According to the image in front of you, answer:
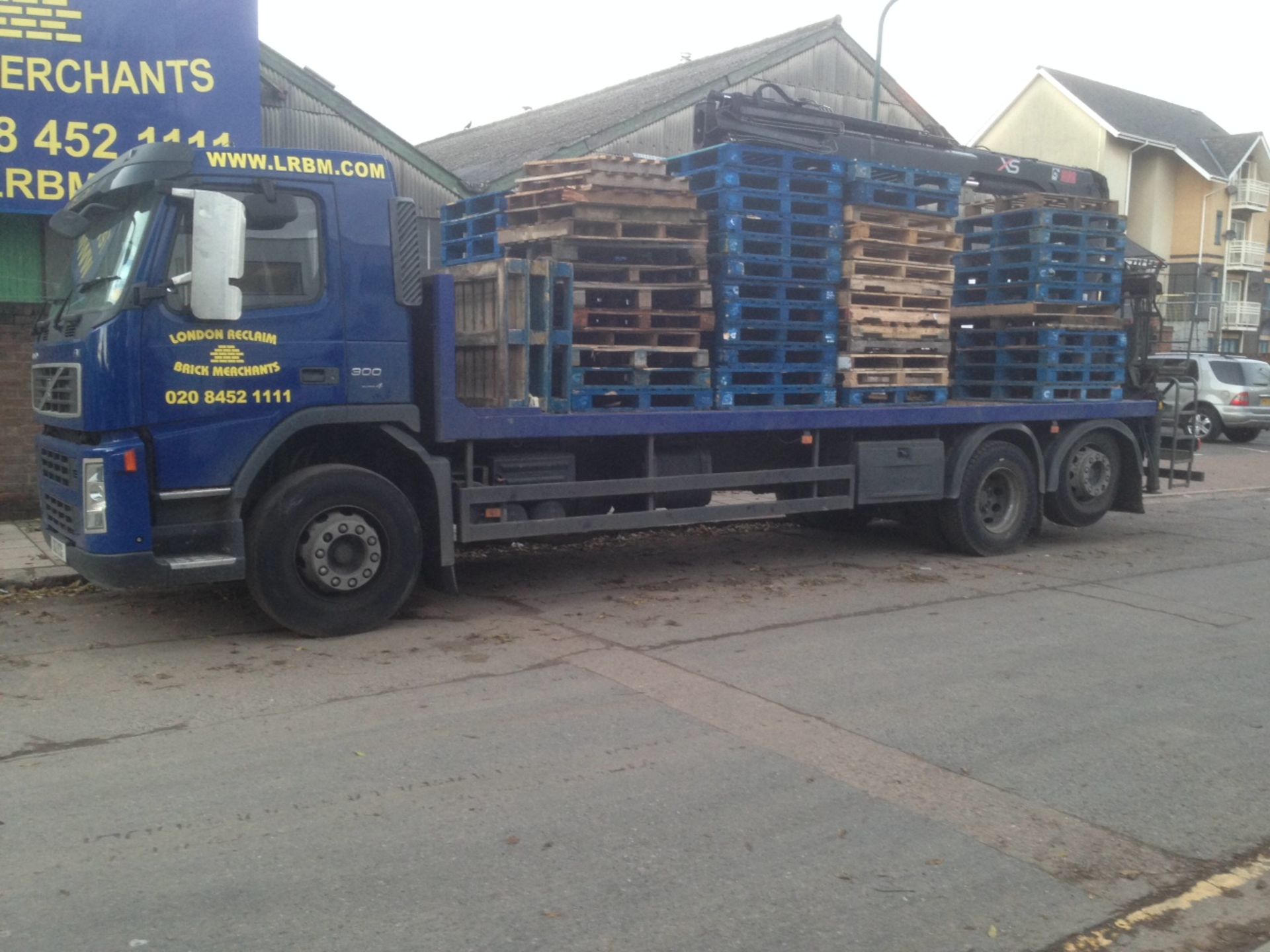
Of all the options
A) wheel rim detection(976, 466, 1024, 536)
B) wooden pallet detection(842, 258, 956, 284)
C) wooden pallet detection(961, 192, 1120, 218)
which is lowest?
wheel rim detection(976, 466, 1024, 536)

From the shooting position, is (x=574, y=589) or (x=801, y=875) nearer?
(x=801, y=875)

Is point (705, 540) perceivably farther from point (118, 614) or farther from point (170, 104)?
point (170, 104)

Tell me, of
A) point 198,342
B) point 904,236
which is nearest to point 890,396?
point 904,236

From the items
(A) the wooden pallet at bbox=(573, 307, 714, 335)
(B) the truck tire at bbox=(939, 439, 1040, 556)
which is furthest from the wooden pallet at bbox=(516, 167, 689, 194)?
(B) the truck tire at bbox=(939, 439, 1040, 556)

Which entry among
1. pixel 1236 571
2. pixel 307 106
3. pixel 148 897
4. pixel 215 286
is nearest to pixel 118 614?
pixel 215 286

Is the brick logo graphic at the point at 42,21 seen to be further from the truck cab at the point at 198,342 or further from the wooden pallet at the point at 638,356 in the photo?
the wooden pallet at the point at 638,356

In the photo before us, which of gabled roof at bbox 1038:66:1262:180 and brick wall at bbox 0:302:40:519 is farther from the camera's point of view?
gabled roof at bbox 1038:66:1262:180

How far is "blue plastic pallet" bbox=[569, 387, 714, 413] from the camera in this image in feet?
28.6

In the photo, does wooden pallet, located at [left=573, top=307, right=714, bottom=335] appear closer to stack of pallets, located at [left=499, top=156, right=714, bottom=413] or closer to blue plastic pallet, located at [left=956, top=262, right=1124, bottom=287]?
stack of pallets, located at [left=499, top=156, right=714, bottom=413]

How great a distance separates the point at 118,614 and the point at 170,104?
6.20 m

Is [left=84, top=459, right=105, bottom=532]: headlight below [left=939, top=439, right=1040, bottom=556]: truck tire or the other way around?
the other way around

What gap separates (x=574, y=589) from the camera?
30.9 ft

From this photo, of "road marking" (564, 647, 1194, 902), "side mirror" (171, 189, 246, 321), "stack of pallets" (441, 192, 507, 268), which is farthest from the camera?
"stack of pallets" (441, 192, 507, 268)

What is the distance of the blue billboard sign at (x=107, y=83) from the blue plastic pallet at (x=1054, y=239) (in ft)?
26.1
